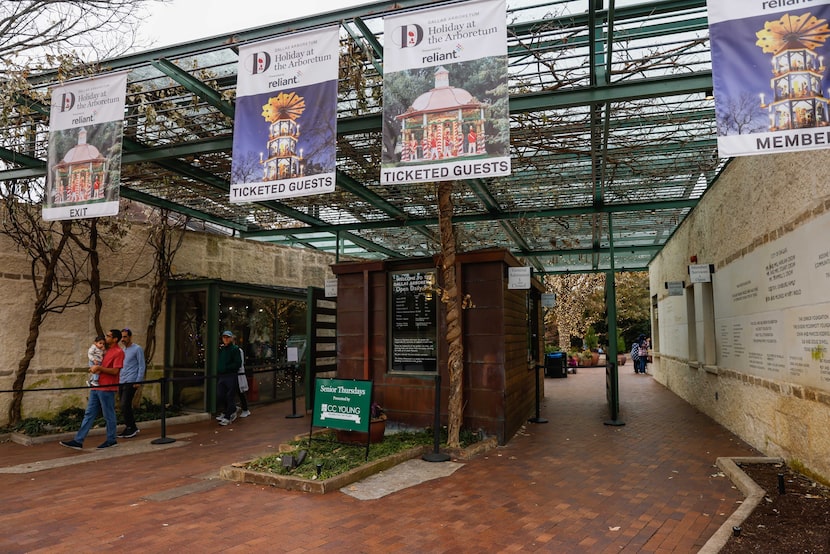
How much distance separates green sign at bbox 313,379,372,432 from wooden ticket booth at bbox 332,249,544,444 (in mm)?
1754

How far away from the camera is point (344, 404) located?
659 centimetres

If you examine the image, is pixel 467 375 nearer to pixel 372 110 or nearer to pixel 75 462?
pixel 372 110

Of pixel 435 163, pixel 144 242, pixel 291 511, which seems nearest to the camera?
pixel 291 511

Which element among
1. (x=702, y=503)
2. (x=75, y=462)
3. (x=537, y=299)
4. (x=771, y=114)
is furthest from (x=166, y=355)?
(x=771, y=114)

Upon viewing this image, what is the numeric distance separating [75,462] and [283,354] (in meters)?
6.46

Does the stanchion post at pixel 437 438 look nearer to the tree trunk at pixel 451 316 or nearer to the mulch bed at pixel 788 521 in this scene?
the tree trunk at pixel 451 316

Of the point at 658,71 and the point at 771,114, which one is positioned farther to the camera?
the point at 658,71

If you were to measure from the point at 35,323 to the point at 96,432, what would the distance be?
2009mm

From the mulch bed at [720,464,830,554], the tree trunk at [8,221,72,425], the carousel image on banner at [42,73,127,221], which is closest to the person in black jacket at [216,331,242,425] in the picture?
the tree trunk at [8,221,72,425]

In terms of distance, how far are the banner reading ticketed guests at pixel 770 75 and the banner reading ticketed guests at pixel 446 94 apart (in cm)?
182

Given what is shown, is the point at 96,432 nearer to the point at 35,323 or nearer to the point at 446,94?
the point at 35,323

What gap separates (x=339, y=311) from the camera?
Result: 8914mm

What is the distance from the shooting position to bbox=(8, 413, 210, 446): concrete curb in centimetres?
841

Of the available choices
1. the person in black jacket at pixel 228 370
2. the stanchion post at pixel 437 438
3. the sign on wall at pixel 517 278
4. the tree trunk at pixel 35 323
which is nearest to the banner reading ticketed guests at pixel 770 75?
the stanchion post at pixel 437 438
